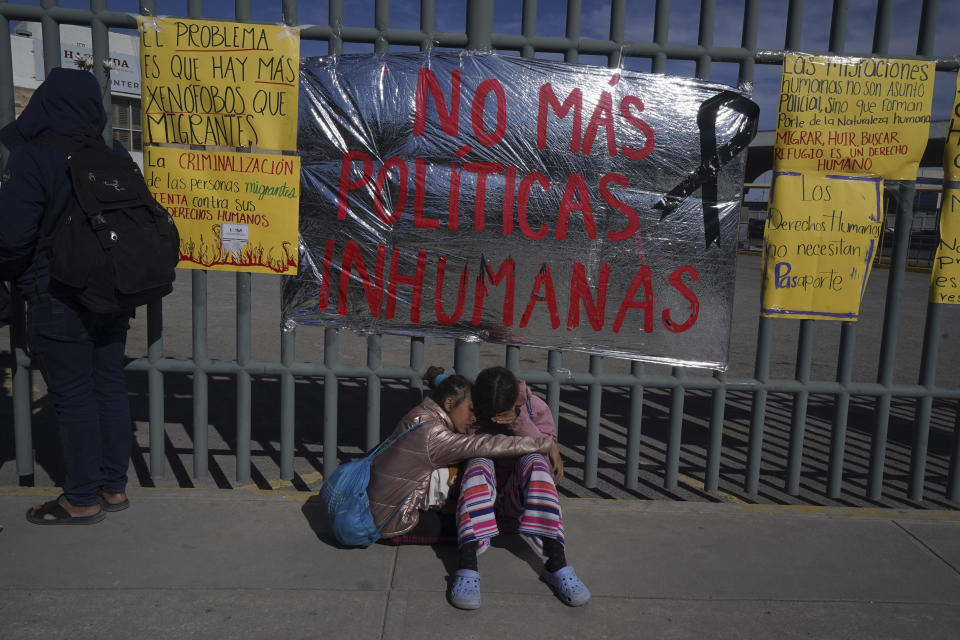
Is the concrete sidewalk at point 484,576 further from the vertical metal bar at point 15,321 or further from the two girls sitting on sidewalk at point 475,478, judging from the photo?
the vertical metal bar at point 15,321

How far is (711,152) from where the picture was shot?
12.0ft

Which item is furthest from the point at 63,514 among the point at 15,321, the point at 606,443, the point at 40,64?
the point at 40,64

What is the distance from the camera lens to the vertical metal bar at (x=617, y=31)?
143 inches

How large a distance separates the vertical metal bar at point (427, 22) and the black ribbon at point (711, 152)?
130cm

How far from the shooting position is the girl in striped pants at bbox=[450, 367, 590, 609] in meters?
2.85

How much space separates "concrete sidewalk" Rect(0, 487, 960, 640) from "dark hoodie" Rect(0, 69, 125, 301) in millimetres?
1118

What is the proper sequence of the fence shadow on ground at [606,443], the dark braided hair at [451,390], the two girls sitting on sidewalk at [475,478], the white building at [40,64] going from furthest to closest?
1. the white building at [40,64]
2. the fence shadow on ground at [606,443]
3. the dark braided hair at [451,390]
4. the two girls sitting on sidewalk at [475,478]

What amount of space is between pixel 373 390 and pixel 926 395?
2.75m

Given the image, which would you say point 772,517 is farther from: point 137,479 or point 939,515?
point 137,479

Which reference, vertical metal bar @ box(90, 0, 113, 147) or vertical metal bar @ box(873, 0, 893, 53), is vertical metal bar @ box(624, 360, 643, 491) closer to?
vertical metal bar @ box(873, 0, 893, 53)

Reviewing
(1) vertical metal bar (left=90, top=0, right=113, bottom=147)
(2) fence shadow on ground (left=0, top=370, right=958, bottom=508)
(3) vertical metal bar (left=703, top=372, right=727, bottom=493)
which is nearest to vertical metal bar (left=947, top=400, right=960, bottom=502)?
(2) fence shadow on ground (left=0, top=370, right=958, bottom=508)

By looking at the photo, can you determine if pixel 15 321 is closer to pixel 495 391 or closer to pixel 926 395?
pixel 495 391

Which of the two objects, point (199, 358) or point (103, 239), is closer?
point (103, 239)

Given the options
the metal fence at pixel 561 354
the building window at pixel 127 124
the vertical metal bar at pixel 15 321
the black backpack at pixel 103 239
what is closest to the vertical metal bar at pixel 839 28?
the metal fence at pixel 561 354
